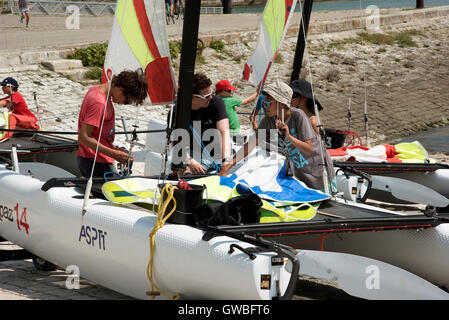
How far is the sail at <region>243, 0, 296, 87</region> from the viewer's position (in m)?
8.80

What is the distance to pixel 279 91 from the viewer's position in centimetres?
628

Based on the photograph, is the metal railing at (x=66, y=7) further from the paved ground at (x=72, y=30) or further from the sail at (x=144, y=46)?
the sail at (x=144, y=46)

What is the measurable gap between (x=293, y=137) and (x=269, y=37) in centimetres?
326

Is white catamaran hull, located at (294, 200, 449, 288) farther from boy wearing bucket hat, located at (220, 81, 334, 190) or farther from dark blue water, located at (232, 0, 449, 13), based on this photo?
dark blue water, located at (232, 0, 449, 13)

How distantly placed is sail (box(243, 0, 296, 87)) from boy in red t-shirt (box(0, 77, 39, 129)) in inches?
109

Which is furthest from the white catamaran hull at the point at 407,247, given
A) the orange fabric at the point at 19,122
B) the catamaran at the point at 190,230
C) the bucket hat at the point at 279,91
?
the orange fabric at the point at 19,122

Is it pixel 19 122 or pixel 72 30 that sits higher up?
pixel 72 30

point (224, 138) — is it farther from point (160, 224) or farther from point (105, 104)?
point (160, 224)

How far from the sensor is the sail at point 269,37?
28.9ft

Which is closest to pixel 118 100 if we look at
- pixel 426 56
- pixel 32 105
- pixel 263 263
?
pixel 263 263

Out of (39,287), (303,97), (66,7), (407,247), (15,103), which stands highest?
(66,7)

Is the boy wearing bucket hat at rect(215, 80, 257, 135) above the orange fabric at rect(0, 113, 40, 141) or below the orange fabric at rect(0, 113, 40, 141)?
above

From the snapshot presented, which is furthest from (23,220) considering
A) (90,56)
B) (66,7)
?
(66,7)

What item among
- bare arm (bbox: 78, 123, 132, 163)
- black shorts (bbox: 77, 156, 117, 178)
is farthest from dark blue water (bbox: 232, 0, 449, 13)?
bare arm (bbox: 78, 123, 132, 163)
